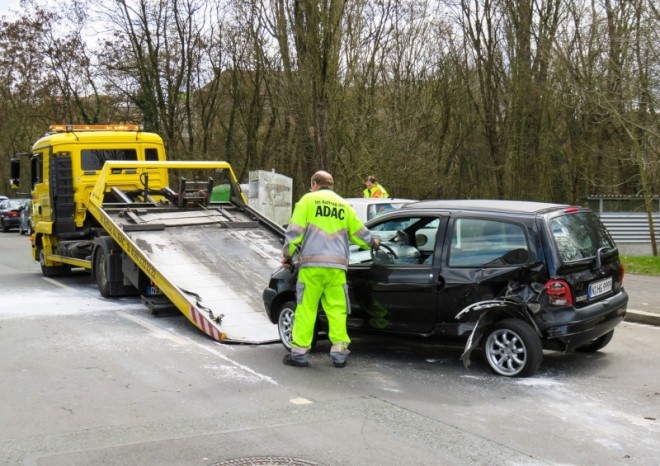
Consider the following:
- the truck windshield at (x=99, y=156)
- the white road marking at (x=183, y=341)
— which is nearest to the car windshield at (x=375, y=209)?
the white road marking at (x=183, y=341)

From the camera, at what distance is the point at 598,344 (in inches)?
297

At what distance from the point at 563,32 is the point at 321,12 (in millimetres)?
8085

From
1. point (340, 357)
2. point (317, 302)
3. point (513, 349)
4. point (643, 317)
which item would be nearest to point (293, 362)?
point (340, 357)

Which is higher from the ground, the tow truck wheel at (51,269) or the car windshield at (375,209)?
the car windshield at (375,209)

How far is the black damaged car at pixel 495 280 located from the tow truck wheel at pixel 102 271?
5246mm

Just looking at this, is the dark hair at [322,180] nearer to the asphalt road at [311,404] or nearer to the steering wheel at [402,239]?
the steering wheel at [402,239]

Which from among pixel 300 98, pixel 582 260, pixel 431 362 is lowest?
pixel 431 362

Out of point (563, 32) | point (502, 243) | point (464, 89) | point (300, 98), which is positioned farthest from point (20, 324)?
point (464, 89)

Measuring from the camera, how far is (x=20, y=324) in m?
9.38

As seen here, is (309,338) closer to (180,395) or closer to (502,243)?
(180,395)

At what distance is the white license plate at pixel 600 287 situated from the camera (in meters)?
6.65

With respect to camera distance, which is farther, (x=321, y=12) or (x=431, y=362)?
(x=321, y=12)

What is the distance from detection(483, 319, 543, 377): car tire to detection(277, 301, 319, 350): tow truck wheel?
6.19ft

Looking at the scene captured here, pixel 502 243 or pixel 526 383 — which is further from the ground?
pixel 502 243
